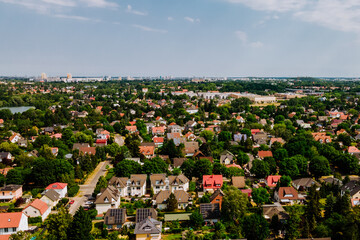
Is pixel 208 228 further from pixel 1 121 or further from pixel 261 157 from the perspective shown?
pixel 1 121

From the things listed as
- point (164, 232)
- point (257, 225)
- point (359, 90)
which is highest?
point (359, 90)

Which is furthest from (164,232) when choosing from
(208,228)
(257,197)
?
(257,197)

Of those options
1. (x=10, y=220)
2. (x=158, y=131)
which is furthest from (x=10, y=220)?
(x=158, y=131)

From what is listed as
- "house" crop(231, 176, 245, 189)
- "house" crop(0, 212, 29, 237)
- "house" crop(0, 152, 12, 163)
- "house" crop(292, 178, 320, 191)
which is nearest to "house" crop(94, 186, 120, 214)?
"house" crop(0, 212, 29, 237)

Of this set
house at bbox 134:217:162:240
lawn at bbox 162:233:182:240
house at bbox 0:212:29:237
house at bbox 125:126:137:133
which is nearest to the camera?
house at bbox 134:217:162:240

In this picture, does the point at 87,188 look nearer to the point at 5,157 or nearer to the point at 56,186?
the point at 56,186

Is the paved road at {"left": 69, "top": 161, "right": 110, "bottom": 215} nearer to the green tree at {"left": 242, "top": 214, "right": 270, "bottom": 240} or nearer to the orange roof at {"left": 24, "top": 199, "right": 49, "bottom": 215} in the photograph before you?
the orange roof at {"left": 24, "top": 199, "right": 49, "bottom": 215}
